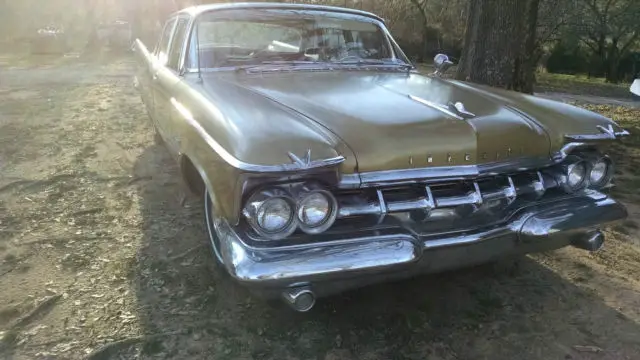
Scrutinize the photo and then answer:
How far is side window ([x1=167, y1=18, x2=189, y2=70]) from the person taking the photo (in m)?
3.85

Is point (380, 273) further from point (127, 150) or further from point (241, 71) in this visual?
point (127, 150)

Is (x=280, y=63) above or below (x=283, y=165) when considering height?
above

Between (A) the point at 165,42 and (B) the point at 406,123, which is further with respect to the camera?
(A) the point at 165,42

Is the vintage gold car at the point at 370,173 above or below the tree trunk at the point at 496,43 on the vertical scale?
below

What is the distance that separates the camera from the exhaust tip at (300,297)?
220 cm

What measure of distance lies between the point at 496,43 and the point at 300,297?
14.7ft

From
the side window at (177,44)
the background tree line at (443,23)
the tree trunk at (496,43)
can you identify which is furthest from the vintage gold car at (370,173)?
the background tree line at (443,23)

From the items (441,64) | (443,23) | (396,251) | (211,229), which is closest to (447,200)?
(396,251)

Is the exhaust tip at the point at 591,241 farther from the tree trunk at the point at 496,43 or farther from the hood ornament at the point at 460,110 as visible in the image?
the tree trunk at the point at 496,43

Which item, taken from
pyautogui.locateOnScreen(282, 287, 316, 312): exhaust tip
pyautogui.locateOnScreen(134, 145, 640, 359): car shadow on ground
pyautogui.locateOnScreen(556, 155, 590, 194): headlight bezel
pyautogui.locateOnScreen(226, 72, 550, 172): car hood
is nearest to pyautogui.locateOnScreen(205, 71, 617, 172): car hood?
pyautogui.locateOnScreen(226, 72, 550, 172): car hood

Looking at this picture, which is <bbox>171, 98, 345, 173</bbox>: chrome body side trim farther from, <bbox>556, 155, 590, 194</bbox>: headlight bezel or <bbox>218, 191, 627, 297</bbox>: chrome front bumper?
<bbox>556, 155, 590, 194</bbox>: headlight bezel

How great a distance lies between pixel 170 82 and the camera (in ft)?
12.2

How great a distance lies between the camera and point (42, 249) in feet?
11.3

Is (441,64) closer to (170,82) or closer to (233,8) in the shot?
(233,8)
